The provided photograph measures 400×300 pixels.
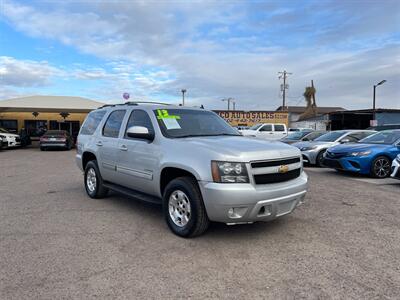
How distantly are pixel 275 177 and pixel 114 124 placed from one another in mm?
3302

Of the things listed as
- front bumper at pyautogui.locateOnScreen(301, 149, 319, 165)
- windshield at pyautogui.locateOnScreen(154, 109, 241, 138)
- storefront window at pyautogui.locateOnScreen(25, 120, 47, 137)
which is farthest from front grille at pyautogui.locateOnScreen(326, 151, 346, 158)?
storefront window at pyautogui.locateOnScreen(25, 120, 47, 137)

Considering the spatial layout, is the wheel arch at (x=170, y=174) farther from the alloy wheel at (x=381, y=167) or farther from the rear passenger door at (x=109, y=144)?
the alloy wheel at (x=381, y=167)

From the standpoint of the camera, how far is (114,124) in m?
6.28

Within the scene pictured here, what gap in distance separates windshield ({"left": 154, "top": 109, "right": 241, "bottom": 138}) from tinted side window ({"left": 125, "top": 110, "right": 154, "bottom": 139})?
0.56 feet

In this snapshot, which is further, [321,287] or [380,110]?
[380,110]

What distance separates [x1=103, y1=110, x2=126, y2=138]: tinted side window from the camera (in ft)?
20.1

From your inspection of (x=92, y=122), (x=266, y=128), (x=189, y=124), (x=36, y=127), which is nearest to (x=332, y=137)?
(x=189, y=124)

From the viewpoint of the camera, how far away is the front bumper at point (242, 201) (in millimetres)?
3996

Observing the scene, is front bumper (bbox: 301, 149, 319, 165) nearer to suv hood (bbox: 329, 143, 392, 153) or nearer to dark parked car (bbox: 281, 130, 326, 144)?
suv hood (bbox: 329, 143, 392, 153)

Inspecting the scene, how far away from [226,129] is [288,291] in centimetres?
321

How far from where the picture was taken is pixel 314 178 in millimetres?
9727

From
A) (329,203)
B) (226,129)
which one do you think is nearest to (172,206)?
(226,129)

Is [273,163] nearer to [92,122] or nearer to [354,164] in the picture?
[92,122]

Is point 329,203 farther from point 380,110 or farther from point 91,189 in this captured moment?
point 380,110
